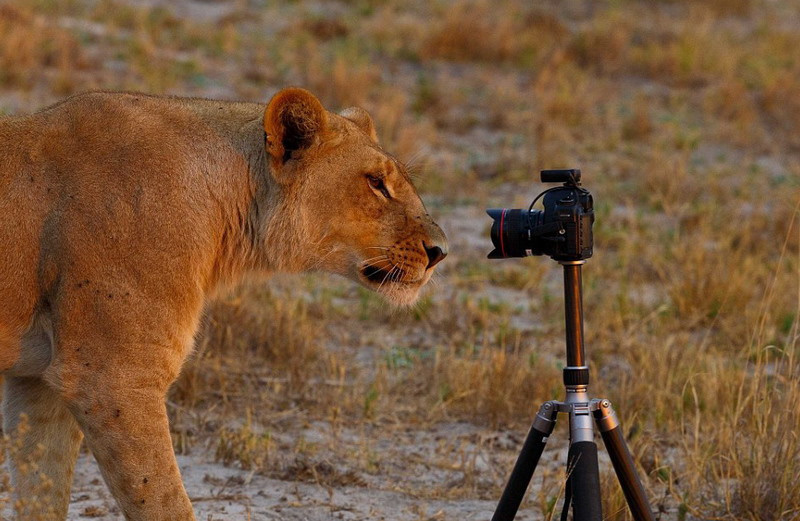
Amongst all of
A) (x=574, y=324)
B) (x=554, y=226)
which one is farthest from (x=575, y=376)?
(x=554, y=226)

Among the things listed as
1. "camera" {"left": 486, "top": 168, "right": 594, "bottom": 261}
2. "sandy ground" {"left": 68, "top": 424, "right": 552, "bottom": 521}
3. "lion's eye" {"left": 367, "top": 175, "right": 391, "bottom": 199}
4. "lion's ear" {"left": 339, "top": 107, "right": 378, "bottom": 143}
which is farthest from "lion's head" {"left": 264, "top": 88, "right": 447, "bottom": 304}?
"sandy ground" {"left": 68, "top": 424, "right": 552, "bottom": 521}

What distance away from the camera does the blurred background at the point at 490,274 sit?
4848mm

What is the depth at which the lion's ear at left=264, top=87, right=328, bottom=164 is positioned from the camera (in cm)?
371

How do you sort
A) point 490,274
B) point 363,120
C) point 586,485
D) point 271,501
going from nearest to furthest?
point 586,485, point 363,120, point 271,501, point 490,274

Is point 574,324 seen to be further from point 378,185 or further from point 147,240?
point 147,240

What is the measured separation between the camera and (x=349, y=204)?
3.86 m

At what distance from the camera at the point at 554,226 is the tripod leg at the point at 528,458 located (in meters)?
0.43

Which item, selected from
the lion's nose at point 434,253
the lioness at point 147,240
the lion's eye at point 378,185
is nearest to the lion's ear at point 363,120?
the lioness at point 147,240

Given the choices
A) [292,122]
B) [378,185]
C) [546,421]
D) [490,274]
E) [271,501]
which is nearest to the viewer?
[546,421]

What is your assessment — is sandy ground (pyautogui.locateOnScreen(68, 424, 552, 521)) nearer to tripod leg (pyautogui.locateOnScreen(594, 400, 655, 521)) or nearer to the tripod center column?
tripod leg (pyautogui.locateOnScreen(594, 400, 655, 521))

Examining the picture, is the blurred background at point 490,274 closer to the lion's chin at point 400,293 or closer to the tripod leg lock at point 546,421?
the lion's chin at point 400,293

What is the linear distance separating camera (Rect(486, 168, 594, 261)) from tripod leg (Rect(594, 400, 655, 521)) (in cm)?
44

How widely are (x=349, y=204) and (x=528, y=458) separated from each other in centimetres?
96

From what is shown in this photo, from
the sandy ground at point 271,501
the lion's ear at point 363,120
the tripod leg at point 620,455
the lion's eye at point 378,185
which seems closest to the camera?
the tripod leg at point 620,455
